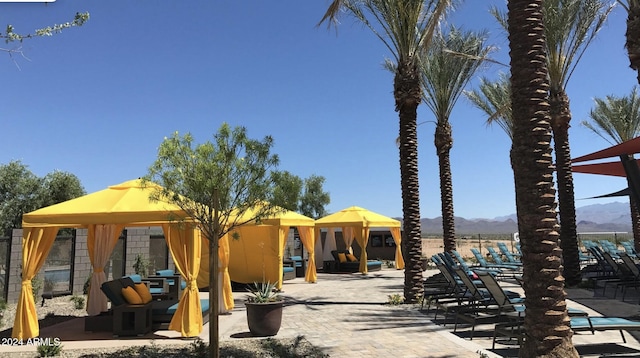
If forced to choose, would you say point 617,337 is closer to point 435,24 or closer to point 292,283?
point 435,24

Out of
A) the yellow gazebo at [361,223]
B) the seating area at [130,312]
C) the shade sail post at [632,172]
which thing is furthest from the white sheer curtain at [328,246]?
the shade sail post at [632,172]

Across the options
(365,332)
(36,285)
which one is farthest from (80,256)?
(365,332)

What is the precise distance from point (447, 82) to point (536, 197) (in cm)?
1320

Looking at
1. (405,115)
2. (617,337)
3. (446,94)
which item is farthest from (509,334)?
(446,94)

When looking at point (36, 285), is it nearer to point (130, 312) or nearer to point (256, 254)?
point (130, 312)

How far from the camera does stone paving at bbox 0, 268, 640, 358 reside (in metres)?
6.85

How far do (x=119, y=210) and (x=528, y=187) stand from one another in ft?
21.6

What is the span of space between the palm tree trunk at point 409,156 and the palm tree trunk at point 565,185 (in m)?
5.14

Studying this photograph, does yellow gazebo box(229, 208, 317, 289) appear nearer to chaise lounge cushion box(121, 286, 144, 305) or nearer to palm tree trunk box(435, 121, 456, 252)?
palm tree trunk box(435, 121, 456, 252)

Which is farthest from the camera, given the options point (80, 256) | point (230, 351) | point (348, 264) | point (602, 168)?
point (348, 264)

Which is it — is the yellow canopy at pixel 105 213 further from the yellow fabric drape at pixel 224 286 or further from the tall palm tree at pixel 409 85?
the tall palm tree at pixel 409 85

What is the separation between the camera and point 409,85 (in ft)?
40.8

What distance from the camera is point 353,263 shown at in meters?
21.5

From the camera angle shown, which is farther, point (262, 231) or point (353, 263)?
point (353, 263)
